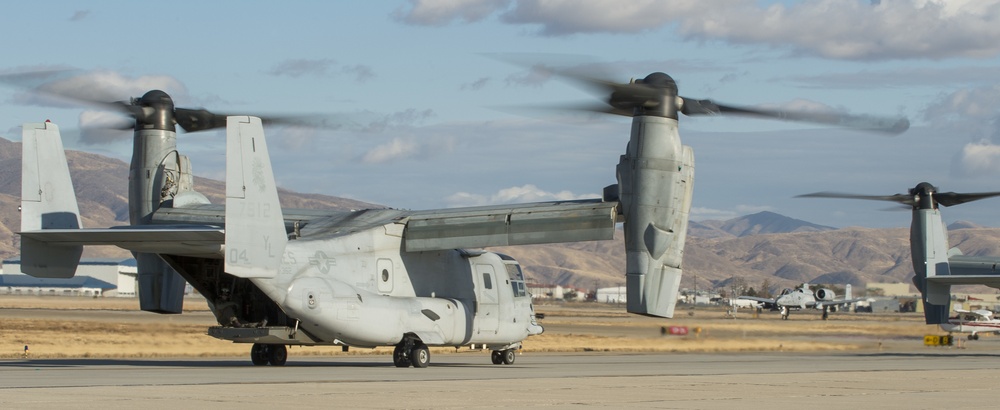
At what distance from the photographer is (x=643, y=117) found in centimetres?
2656

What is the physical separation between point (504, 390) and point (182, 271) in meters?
9.65

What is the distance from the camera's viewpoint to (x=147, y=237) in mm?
22312

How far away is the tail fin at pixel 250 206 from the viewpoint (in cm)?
2256

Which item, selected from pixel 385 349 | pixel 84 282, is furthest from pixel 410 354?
pixel 84 282

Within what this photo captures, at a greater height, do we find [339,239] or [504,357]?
[339,239]

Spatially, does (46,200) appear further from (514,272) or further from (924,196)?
(924,196)

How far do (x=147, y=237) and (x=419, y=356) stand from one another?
24.9 ft

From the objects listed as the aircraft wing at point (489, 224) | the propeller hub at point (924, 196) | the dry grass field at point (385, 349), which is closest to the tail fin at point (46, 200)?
the aircraft wing at point (489, 224)

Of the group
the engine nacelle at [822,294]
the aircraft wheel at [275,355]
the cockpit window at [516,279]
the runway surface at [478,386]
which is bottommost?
the runway surface at [478,386]

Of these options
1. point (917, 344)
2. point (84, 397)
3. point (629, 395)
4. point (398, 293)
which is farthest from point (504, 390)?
point (917, 344)

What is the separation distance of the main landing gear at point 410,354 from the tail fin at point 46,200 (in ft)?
23.4

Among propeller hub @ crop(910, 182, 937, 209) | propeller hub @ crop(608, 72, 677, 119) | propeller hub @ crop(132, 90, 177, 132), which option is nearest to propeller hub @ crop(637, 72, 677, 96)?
propeller hub @ crop(608, 72, 677, 119)

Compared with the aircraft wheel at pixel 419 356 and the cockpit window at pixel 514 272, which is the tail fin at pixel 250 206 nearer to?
the aircraft wheel at pixel 419 356

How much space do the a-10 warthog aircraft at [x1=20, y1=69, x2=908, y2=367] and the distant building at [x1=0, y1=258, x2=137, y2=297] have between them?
11289 cm
